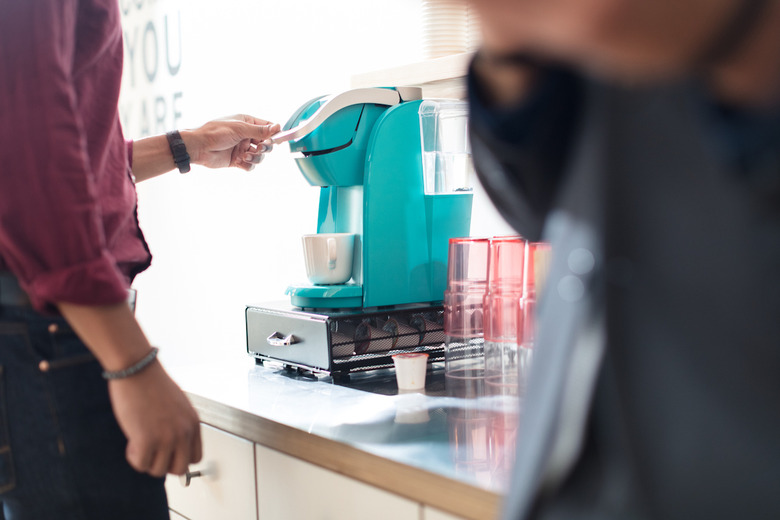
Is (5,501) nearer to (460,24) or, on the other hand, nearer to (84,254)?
(84,254)

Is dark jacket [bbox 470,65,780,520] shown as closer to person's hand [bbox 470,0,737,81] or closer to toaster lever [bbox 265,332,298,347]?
person's hand [bbox 470,0,737,81]

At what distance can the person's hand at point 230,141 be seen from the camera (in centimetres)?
131

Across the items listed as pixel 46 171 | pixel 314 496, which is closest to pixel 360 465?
pixel 314 496

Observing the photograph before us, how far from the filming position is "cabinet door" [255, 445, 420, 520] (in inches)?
32.9

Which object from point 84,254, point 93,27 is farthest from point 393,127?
point 84,254

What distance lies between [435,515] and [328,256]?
66 centimetres

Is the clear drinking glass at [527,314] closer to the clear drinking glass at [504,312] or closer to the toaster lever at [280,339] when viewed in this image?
the clear drinking glass at [504,312]

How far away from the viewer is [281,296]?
2311mm

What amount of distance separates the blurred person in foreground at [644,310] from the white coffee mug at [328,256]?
90cm

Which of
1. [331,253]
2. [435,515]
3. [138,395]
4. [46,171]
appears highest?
[46,171]

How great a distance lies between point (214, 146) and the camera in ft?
4.36

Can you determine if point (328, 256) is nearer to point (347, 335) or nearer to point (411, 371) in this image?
point (347, 335)

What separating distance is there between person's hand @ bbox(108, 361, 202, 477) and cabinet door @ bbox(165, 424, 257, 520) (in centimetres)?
27

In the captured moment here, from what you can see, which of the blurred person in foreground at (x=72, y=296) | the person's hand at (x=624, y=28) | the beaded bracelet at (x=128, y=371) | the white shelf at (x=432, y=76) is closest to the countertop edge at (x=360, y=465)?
the blurred person in foreground at (x=72, y=296)
